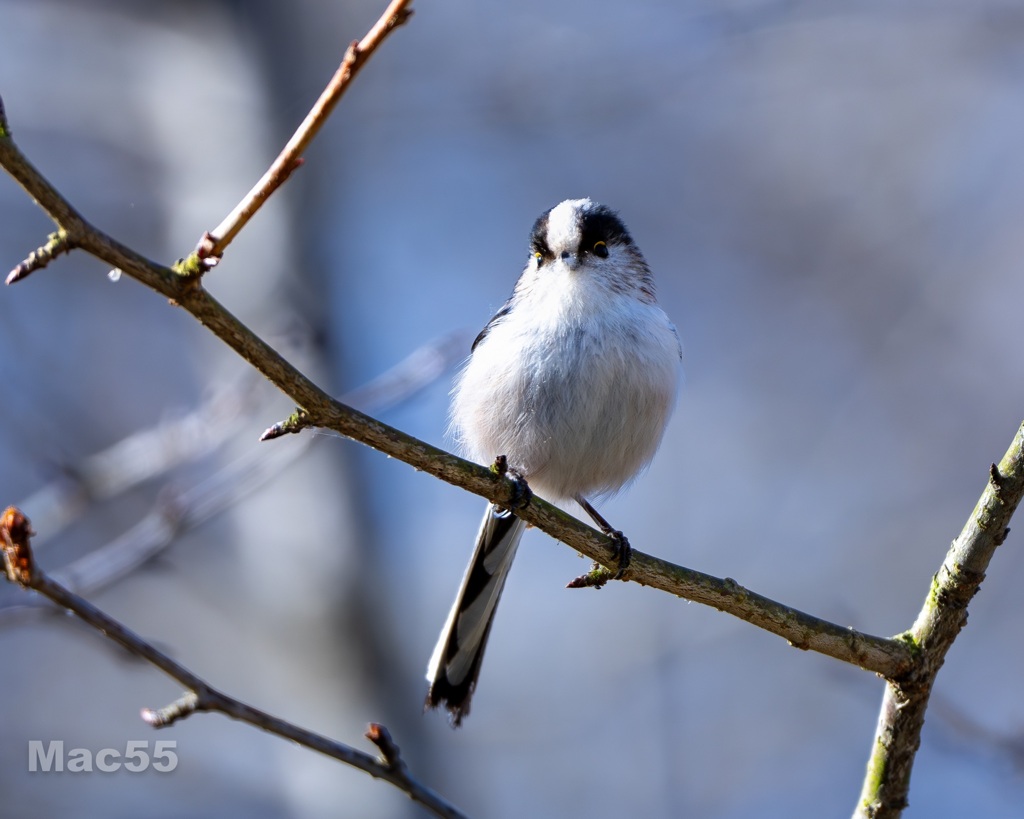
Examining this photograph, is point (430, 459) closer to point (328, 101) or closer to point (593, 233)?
point (328, 101)

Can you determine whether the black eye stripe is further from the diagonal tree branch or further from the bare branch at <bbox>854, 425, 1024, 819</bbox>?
the bare branch at <bbox>854, 425, 1024, 819</bbox>

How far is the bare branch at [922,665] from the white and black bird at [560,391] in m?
1.27

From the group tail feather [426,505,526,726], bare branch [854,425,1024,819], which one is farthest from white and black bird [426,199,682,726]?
bare branch [854,425,1024,819]

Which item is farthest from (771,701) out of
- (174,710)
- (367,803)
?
(174,710)

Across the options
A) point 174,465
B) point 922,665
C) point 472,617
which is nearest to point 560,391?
point 472,617

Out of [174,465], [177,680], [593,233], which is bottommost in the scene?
[177,680]

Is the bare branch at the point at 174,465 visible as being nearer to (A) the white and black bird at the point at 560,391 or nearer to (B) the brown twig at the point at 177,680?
(A) the white and black bird at the point at 560,391

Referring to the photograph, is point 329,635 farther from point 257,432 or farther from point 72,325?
point 72,325

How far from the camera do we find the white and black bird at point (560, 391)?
3279 millimetres

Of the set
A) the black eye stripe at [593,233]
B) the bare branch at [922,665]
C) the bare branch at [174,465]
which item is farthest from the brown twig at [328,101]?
the black eye stripe at [593,233]

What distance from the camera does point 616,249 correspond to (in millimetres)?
3773

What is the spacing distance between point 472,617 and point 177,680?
6.45 ft

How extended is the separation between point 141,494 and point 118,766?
3.16 m

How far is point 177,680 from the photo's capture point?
5.35 feet
